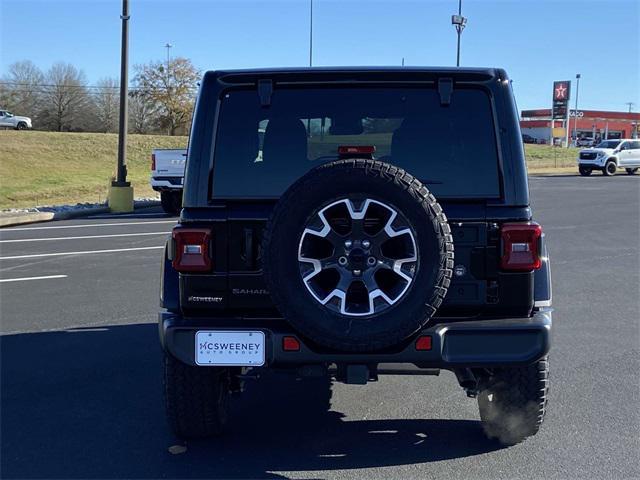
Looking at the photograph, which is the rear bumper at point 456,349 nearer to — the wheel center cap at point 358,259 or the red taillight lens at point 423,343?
the red taillight lens at point 423,343

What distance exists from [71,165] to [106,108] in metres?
40.0

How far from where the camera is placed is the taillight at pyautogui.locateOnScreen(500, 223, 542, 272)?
3.49 metres

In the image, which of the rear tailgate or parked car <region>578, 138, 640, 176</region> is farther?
parked car <region>578, 138, 640, 176</region>

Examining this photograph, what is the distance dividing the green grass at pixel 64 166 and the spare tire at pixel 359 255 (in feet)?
71.3

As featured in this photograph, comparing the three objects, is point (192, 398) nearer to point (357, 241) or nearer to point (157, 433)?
point (157, 433)

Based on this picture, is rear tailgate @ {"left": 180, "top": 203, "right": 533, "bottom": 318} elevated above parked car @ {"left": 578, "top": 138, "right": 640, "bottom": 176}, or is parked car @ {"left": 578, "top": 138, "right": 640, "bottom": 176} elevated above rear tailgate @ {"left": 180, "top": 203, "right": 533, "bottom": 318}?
parked car @ {"left": 578, "top": 138, "right": 640, "bottom": 176}

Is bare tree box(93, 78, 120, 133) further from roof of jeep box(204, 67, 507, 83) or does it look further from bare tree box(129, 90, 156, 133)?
roof of jeep box(204, 67, 507, 83)

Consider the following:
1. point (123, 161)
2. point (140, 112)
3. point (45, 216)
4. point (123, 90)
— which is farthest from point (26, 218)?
point (140, 112)

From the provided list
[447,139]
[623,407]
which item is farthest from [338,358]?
[623,407]

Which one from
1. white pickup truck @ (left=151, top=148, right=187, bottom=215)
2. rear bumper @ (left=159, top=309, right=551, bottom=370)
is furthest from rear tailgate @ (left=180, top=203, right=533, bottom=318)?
white pickup truck @ (left=151, top=148, right=187, bottom=215)

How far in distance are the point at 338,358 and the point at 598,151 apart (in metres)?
37.8

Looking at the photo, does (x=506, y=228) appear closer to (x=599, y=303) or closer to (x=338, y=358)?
(x=338, y=358)

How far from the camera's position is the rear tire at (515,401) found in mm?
3875

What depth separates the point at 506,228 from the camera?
3.49m
